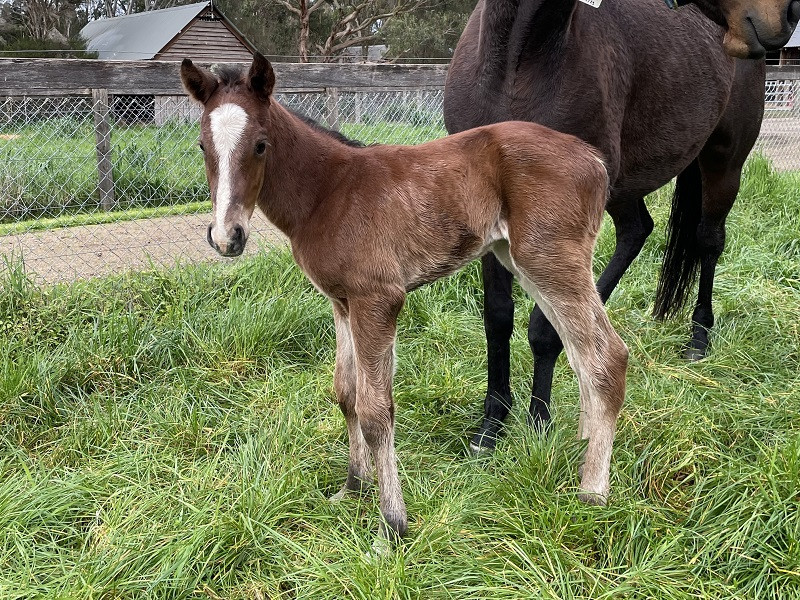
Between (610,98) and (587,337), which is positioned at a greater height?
(610,98)

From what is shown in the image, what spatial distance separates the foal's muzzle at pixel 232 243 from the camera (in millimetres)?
2090

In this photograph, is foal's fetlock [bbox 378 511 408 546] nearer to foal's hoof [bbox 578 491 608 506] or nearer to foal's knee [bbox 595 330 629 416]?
foal's hoof [bbox 578 491 608 506]

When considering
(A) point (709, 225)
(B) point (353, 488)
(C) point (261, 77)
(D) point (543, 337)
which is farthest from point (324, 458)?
(A) point (709, 225)

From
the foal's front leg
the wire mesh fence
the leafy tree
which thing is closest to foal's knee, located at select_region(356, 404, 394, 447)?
the foal's front leg

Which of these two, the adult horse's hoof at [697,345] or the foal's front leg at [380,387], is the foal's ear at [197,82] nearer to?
the foal's front leg at [380,387]

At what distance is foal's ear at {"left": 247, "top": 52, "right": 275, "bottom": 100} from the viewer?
2154 mm

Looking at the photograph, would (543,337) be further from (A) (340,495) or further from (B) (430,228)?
(A) (340,495)

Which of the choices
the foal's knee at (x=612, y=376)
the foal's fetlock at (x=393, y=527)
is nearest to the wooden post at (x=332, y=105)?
the foal's knee at (x=612, y=376)

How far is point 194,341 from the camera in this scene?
3.87 m

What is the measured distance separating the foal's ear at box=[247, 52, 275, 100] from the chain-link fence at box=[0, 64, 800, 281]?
2.76 meters

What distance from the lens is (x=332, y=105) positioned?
539 cm

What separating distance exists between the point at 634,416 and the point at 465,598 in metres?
1.30

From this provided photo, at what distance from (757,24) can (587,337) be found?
1350 mm

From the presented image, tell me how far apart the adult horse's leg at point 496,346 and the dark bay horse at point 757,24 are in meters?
1.30
